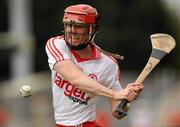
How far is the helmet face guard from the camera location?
10445 mm

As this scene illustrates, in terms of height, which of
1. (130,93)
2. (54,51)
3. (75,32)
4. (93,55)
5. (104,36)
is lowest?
(104,36)

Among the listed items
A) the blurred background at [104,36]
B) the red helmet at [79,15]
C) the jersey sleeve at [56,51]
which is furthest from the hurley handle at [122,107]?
the blurred background at [104,36]

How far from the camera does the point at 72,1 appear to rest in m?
56.6

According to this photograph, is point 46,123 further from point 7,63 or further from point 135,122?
point 7,63

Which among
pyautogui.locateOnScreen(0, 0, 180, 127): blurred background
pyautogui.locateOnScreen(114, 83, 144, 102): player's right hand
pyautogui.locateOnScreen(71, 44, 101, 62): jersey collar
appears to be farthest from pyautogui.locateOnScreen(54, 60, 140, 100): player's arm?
pyautogui.locateOnScreen(0, 0, 180, 127): blurred background

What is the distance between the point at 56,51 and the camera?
10602 mm

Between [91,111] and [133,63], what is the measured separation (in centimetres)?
4735

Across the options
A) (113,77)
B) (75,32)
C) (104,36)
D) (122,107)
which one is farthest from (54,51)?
(104,36)

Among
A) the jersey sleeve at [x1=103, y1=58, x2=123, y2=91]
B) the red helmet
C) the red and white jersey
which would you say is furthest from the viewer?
the jersey sleeve at [x1=103, y1=58, x2=123, y2=91]

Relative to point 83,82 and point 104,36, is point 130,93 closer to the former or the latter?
point 83,82

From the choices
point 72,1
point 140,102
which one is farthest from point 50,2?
point 140,102

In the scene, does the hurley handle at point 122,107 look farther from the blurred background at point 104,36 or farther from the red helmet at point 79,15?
the blurred background at point 104,36

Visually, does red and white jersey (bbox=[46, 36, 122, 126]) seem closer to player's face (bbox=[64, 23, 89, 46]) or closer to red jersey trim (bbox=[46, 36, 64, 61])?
red jersey trim (bbox=[46, 36, 64, 61])

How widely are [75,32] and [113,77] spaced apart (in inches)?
33.0
